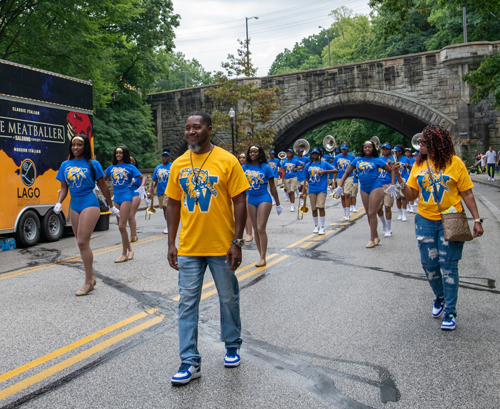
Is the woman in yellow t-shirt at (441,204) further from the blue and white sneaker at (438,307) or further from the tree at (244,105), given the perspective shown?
the tree at (244,105)

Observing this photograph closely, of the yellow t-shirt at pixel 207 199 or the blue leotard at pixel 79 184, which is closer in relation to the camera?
the yellow t-shirt at pixel 207 199

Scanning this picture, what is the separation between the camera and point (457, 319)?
17.5ft

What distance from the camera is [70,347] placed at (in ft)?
15.3

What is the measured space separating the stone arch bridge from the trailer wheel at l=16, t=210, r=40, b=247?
85.2 feet

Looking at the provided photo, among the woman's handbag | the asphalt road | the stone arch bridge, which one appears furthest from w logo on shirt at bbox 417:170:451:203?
the stone arch bridge

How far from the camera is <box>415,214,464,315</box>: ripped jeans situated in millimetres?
4910

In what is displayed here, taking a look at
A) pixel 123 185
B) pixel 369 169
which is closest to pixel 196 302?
pixel 123 185

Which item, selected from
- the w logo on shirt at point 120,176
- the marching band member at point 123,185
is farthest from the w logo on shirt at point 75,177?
the w logo on shirt at point 120,176

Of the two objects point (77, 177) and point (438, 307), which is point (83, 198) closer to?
point (77, 177)

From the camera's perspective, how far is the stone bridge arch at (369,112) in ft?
110

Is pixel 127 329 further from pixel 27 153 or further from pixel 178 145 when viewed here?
pixel 178 145

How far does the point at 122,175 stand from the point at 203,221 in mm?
5836

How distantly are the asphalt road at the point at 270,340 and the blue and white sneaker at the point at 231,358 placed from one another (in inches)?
2.1

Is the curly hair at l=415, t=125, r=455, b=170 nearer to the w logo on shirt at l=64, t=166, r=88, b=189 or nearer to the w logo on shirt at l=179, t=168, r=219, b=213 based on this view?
the w logo on shirt at l=179, t=168, r=219, b=213
